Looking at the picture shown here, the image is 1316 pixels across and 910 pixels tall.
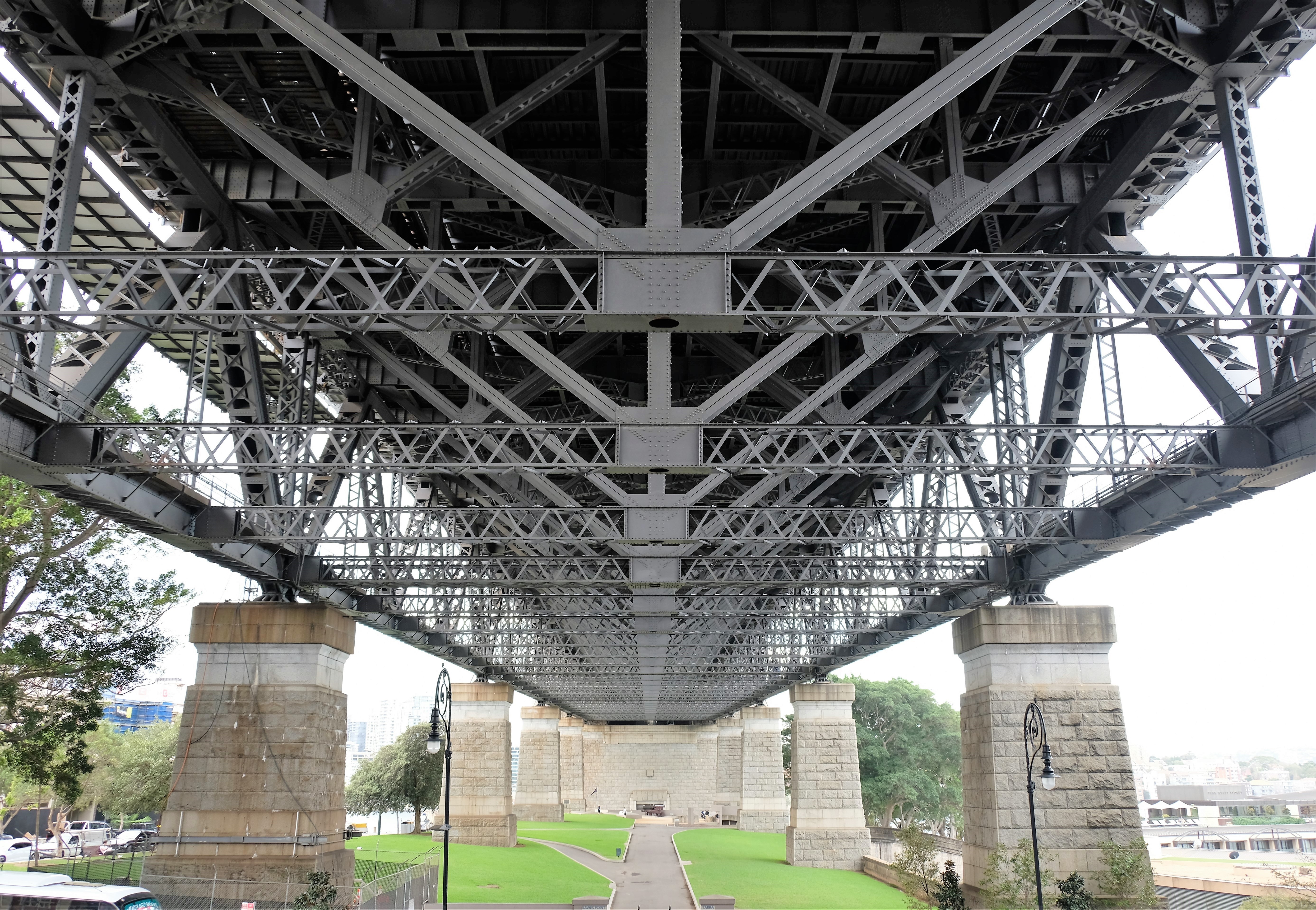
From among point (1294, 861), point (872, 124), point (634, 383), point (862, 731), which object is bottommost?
point (1294, 861)

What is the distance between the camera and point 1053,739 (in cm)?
2520

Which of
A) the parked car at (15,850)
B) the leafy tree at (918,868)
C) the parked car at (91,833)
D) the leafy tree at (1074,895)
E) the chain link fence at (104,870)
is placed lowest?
the parked car at (91,833)

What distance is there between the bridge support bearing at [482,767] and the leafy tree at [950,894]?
108ft

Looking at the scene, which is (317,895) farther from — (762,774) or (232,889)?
(762,774)

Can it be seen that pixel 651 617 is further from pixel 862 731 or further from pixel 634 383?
pixel 862 731

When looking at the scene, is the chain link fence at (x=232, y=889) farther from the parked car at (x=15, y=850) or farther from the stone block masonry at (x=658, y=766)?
the stone block masonry at (x=658, y=766)

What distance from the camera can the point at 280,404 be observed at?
2070 centimetres

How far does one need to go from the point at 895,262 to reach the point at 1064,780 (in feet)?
58.7

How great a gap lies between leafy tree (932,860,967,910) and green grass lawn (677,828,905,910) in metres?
9.27

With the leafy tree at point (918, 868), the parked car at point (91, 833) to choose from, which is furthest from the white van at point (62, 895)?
the parked car at point (91, 833)

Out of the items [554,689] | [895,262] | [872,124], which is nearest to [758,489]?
[895,262]

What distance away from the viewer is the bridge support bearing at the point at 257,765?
2439 centimetres

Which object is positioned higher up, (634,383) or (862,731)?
(634,383)

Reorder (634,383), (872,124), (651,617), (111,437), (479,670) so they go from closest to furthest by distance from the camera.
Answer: (872,124) → (111,437) → (634,383) → (651,617) → (479,670)
